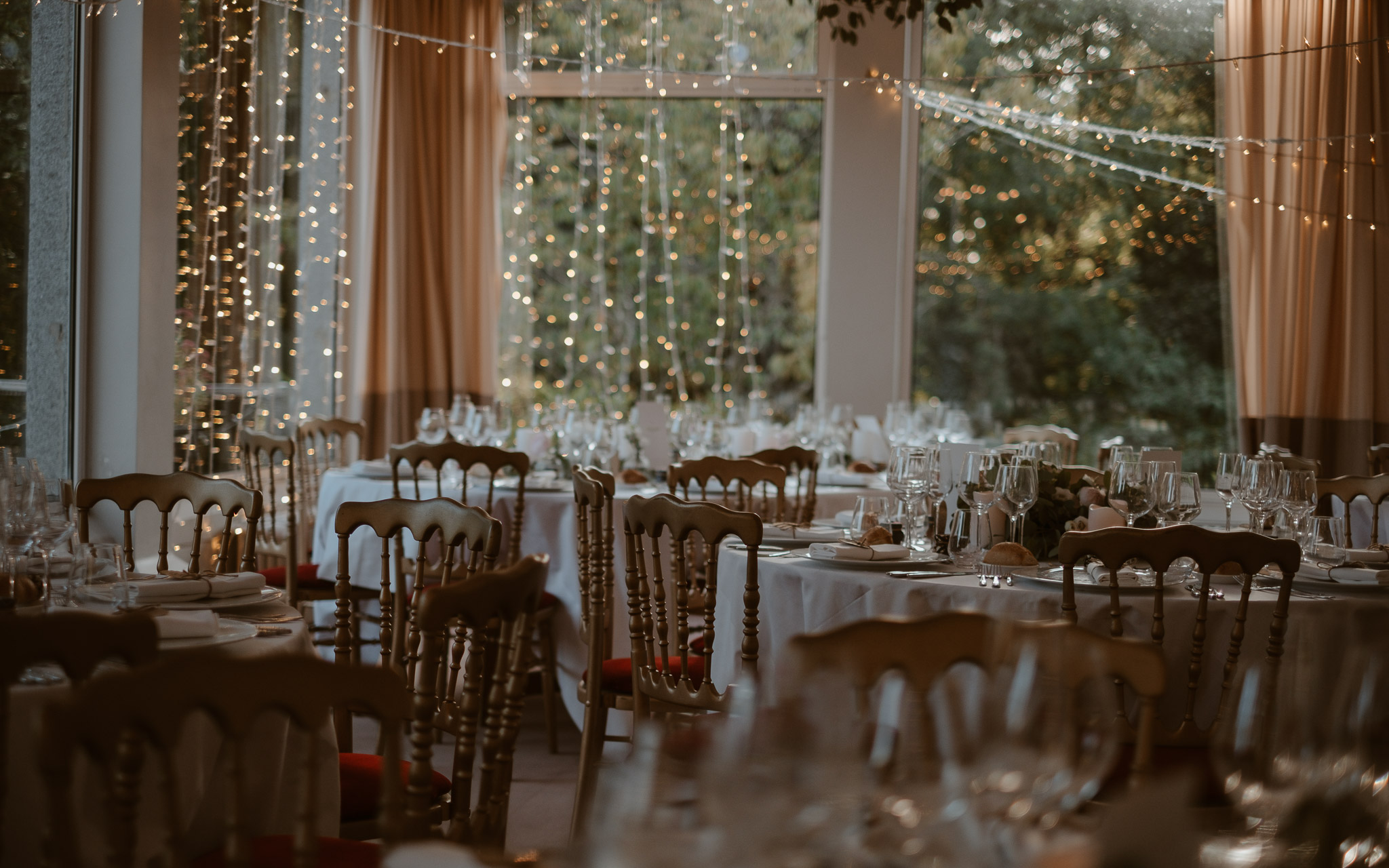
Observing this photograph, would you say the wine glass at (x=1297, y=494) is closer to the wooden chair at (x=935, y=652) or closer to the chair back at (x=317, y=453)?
the wooden chair at (x=935, y=652)

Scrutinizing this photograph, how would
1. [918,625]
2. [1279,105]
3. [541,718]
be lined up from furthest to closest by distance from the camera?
[1279,105] < [541,718] < [918,625]

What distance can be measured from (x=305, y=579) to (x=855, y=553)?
2.47 metres

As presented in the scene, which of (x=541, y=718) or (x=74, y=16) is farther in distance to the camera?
(x=541, y=718)

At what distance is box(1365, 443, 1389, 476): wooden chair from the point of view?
5.50m

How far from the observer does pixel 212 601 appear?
2.24m

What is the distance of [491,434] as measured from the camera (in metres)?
5.05

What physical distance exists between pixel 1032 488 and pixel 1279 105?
4579mm

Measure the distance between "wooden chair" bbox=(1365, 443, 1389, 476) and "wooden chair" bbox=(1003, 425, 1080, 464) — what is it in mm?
1342

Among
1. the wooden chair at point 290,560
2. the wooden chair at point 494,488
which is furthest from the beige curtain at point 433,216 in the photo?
the wooden chair at point 494,488

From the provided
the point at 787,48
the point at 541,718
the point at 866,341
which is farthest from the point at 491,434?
the point at 787,48

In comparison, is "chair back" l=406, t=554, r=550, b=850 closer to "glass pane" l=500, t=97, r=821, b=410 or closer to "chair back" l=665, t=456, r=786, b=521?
"chair back" l=665, t=456, r=786, b=521

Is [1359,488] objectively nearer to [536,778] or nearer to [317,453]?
[536,778]

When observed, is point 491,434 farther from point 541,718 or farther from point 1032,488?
point 1032,488

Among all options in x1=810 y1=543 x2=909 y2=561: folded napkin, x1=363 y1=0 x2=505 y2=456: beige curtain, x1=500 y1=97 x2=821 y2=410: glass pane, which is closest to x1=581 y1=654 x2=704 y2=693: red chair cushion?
x1=810 y1=543 x2=909 y2=561: folded napkin
